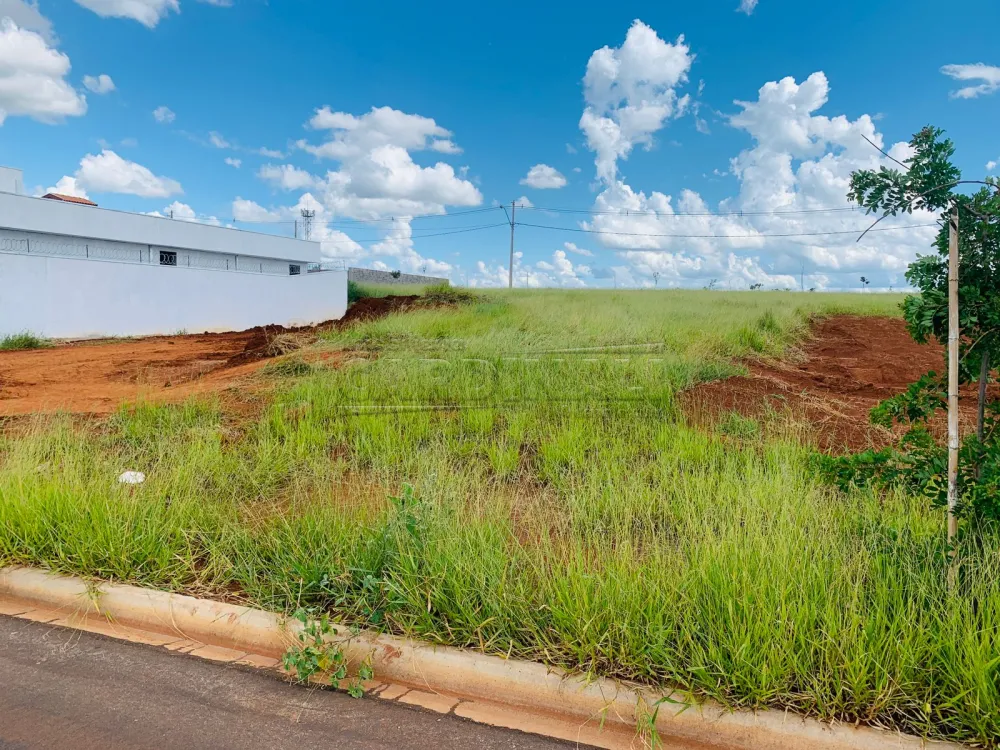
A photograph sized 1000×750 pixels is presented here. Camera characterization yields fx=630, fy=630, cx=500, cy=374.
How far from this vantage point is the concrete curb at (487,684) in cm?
246

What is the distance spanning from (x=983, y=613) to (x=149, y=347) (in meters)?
20.6

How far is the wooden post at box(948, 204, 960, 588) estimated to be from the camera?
A: 294cm

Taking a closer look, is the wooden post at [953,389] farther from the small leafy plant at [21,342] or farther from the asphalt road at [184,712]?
the small leafy plant at [21,342]

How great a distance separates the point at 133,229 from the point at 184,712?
33334 millimetres

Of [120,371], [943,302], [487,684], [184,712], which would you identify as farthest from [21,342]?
[943,302]

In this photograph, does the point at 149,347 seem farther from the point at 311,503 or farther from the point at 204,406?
the point at 311,503

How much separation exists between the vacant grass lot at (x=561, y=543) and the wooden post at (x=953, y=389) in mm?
111

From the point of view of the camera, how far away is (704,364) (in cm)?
1011

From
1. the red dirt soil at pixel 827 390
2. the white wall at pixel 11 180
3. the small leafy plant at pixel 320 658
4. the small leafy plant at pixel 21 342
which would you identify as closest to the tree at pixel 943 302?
the red dirt soil at pixel 827 390

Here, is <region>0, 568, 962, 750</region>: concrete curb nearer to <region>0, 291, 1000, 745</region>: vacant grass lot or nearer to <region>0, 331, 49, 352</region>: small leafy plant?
<region>0, 291, 1000, 745</region>: vacant grass lot

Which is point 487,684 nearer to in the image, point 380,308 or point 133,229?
point 380,308

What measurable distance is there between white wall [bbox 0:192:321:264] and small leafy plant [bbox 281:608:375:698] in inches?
1105

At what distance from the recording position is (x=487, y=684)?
2809mm

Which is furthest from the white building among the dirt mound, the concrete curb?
the concrete curb
